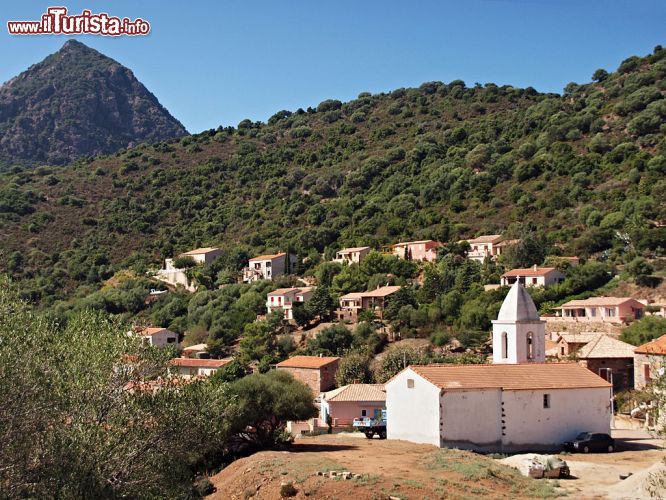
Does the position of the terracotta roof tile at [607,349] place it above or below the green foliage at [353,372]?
above

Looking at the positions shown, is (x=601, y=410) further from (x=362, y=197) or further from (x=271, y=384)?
(x=362, y=197)

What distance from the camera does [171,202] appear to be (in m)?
112

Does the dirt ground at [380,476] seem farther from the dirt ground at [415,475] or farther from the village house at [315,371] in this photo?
the village house at [315,371]

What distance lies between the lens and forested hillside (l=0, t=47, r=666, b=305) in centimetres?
7812

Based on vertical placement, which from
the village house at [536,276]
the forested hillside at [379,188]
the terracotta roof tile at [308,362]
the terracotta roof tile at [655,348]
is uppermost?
the forested hillside at [379,188]

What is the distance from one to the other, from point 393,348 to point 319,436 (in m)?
21.7

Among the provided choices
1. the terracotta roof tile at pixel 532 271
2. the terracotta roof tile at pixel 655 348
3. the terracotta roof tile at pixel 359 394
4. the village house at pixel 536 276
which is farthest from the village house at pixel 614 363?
the terracotta roof tile at pixel 532 271

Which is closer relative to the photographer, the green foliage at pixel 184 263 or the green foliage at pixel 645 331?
the green foliage at pixel 645 331

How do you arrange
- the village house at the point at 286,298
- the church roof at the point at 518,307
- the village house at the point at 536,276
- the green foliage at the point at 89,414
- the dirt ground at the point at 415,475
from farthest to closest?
1. the village house at the point at 286,298
2. the village house at the point at 536,276
3. the church roof at the point at 518,307
4. the dirt ground at the point at 415,475
5. the green foliage at the point at 89,414

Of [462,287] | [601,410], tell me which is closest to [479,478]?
[601,410]

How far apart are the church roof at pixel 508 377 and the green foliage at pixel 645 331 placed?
16.1 metres

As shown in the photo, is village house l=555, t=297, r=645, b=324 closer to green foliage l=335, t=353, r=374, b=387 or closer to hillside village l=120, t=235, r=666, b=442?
hillside village l=120, t=235, r=666, b=442

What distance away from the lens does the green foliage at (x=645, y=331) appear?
1789 inches

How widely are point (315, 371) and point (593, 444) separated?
24.3m
